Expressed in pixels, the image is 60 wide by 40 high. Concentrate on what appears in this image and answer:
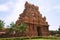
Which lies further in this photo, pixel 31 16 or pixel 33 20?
pixel 31 16

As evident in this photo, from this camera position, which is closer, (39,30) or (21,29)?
(21,29)

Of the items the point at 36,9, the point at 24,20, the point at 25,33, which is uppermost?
the point at 36,9

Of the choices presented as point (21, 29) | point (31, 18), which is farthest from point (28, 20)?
point (21, 29)

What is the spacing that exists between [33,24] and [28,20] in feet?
6.61

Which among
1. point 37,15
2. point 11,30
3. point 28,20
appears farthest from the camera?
point 37,15

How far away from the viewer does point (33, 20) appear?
4950 cm

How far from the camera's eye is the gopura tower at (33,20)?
159 ft

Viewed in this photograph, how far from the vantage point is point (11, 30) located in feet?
147

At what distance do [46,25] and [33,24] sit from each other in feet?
16.9

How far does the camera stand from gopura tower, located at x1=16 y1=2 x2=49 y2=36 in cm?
4844

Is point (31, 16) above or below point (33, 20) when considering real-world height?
above

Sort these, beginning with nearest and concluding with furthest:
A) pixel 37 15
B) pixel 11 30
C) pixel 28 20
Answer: pixel 11 30
pixel 28 20
pixel 37 15

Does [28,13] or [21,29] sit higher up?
[28,13]

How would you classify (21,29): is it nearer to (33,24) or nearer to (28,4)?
(33,24)
